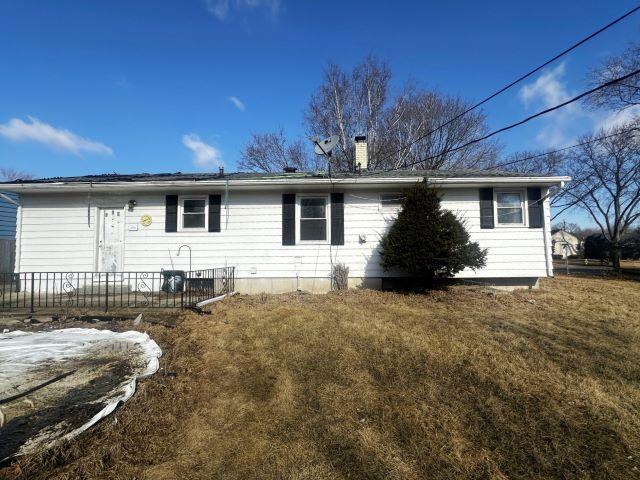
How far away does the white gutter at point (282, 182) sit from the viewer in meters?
8.99

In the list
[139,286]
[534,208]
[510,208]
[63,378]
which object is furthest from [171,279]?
[534,208]

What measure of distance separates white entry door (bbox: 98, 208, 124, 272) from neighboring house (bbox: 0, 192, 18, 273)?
19.4 ft

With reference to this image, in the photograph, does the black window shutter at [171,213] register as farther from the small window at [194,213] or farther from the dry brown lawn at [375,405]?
the dry brown lawn at [375,405]

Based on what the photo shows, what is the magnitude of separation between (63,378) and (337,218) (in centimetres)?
699

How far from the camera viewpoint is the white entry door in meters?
9.50

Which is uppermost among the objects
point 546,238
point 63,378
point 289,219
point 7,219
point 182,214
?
point 7,219

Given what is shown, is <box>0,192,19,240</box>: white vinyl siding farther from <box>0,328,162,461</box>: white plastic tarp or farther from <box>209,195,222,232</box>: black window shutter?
<box>0,328,162,461</box>: white plastic tarp

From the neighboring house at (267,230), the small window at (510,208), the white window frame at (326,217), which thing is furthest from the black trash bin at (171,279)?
the small window at (510,208)

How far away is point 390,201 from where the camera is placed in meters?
9.45

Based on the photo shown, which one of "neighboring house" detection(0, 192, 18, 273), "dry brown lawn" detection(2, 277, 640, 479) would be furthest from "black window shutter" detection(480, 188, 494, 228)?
"neighboring house" detection(0, 192, 18, 273)

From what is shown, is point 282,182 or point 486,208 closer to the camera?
point 282,182

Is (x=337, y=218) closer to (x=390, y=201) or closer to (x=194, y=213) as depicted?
(x=390, y=201)

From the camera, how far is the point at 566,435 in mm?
2865

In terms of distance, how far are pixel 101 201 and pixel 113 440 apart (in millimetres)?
8588
